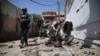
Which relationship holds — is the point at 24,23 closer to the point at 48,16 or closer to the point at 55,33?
the point at 55,33

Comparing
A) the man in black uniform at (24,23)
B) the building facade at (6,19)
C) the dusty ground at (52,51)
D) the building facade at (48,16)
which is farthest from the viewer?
the building facade at (48,16)

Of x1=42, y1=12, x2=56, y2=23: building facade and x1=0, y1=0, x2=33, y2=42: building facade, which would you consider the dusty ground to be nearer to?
x1=0, y1=0, x2=33, y2=42: building facade

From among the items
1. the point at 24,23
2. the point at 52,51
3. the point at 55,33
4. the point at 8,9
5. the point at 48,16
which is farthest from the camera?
the point at 48,16

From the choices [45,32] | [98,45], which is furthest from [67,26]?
[45,32]

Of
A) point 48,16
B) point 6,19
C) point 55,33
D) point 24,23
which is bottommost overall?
point 55,33

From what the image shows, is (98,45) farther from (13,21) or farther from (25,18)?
(13,21)

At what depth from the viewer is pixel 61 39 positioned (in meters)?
9.30

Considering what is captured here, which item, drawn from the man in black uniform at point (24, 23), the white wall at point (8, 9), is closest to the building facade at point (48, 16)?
the white wall at point (8, 9)

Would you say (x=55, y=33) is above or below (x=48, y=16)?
below

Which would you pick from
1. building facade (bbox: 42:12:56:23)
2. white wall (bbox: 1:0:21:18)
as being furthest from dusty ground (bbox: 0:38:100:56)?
building facade (bbox: 42:12:56:23)

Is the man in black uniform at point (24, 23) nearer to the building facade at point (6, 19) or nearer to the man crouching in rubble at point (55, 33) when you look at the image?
the man crouching in rubble at point (55, 33)

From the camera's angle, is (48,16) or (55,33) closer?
(55,33)

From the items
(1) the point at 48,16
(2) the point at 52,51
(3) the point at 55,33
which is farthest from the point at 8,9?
(1) the point at 48,16

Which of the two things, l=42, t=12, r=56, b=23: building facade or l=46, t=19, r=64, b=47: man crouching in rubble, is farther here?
l=42, t=12, r=56, b=23: building facade
